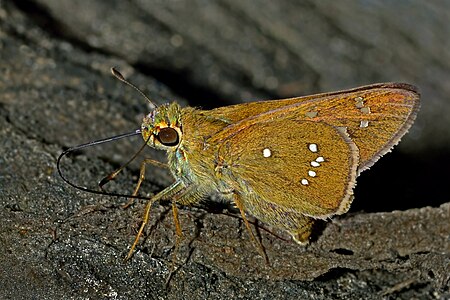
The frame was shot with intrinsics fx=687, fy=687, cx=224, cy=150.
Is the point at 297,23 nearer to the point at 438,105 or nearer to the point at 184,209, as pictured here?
the point at 438,105

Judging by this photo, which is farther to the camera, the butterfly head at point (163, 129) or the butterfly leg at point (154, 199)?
the butterfly head at point (163, 129)

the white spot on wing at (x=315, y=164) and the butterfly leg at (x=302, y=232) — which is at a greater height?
the white spot on wing at (x=315, y=164)

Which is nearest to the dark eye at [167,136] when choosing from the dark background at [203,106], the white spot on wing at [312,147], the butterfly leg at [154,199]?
the butterfly leg at [154,199]

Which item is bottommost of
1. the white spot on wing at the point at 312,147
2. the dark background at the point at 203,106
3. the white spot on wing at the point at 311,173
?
→ the dark background at the point at 203,106

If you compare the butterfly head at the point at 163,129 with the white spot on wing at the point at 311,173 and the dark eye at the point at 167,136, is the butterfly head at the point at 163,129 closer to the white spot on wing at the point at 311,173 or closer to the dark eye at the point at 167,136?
the dark eye at the point at 167,136

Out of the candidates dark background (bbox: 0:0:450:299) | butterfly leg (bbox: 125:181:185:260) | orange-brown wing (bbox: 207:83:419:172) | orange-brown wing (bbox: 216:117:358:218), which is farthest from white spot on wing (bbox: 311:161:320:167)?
butterfly leg (bbox: 125:181:185:260)

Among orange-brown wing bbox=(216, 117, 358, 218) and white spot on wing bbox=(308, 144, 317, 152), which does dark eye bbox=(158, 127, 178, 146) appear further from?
white spot on wing bbox=(308, 144, 317, 152)

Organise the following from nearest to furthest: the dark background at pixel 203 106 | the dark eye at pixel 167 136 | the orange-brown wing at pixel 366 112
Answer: the dark background at pixel 203 106 < the orange-brown wing at pixel 366 112 < the dark eye at pixel 167 136

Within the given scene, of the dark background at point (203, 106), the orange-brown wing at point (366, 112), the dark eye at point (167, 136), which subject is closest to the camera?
the dark background at point (203, 106)

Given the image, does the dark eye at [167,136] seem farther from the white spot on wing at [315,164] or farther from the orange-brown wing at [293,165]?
the white spot on wing at [315,164]
